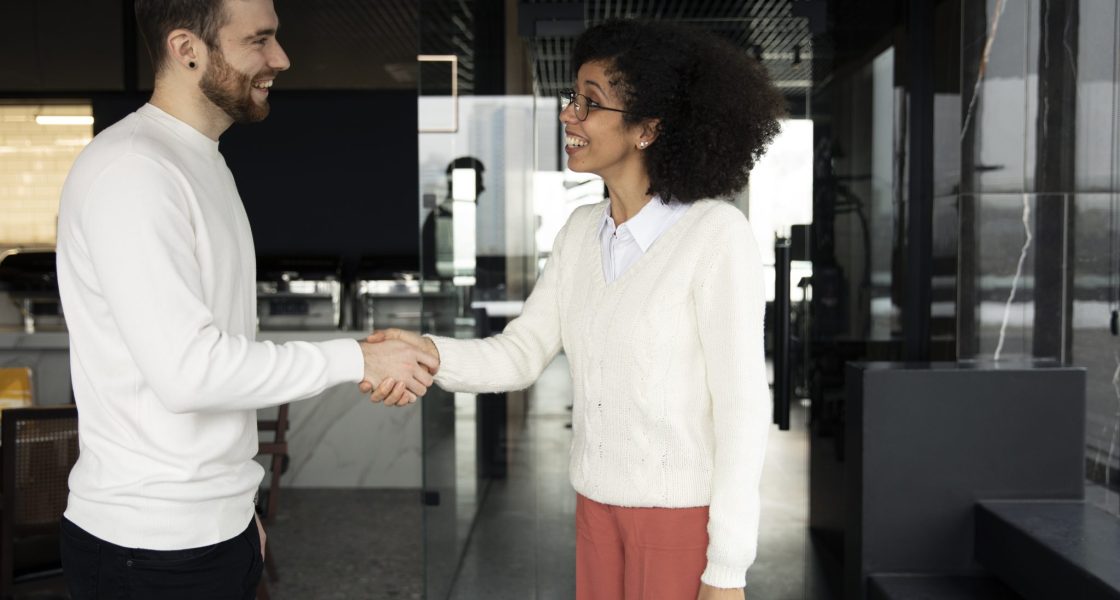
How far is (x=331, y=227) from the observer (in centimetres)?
795

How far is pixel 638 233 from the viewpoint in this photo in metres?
1.76

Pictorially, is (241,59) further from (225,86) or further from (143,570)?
(143,570)

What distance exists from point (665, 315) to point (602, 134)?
397 millimetres

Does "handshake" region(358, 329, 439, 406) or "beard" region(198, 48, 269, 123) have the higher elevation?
"beard" region(198, 48, 269, 123)

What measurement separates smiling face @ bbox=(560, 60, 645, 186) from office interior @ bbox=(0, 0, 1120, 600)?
0.85 meters

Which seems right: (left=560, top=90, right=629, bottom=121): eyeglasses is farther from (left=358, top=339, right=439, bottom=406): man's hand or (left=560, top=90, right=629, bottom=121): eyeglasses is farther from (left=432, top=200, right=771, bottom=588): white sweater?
(left=358, top=339, right=439, bottom=406): man's hand

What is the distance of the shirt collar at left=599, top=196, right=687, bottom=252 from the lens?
5.78ft

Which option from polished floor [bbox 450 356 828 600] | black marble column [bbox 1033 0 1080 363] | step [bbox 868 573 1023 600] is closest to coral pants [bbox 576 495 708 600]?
step [bbox 868 573 1023 600]

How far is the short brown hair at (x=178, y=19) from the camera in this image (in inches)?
63.3

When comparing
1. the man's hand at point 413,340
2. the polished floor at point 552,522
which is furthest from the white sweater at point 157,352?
the polished floor at point 552,522

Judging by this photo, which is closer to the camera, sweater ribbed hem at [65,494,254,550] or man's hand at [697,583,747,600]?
sweater ribbed hem at [65,494,254,550]

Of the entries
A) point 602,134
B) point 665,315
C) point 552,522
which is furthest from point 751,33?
point 665,315

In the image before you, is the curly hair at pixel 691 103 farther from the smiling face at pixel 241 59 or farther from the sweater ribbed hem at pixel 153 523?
the sweater ribbed hem at pixel 153 523

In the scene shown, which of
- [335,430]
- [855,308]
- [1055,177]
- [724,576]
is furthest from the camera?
[335,430]
